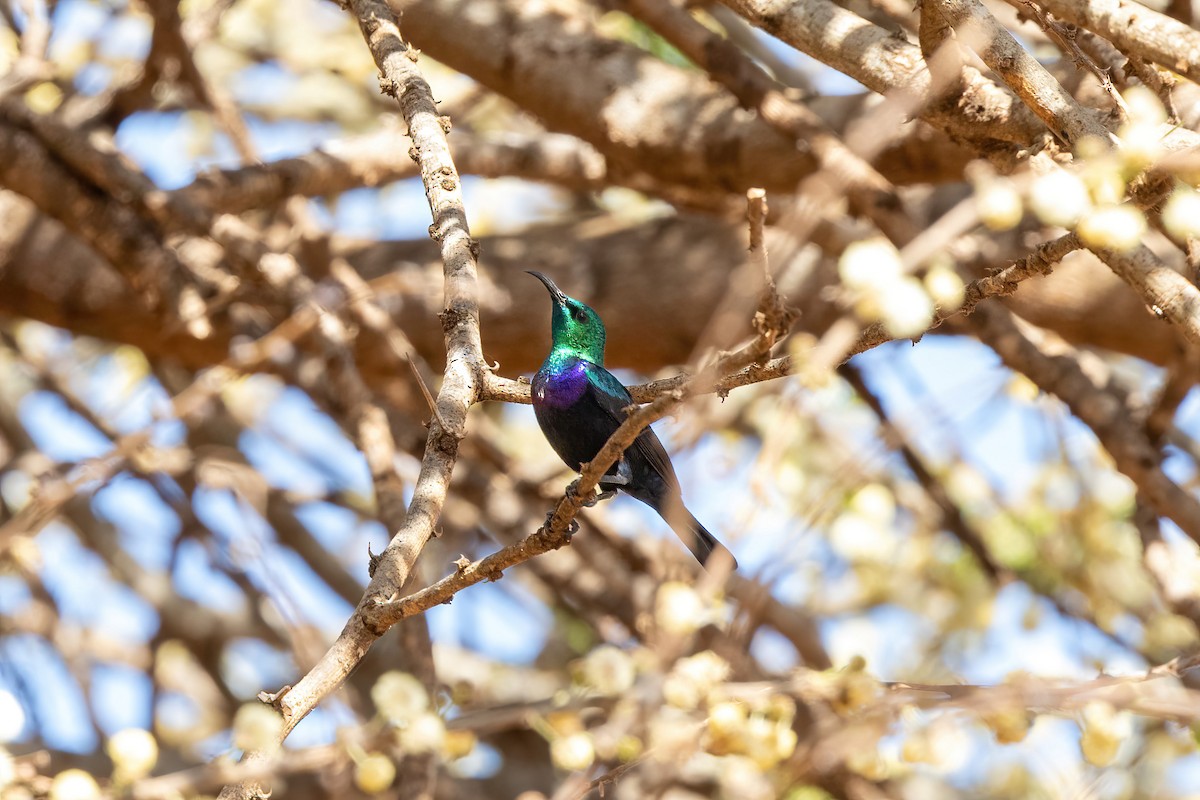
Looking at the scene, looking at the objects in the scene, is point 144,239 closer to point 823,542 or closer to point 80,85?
point 80,85

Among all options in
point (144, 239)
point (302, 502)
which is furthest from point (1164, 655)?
point (144, 239)

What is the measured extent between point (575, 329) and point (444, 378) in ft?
5.20

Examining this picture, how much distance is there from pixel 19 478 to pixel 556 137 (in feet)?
7.93

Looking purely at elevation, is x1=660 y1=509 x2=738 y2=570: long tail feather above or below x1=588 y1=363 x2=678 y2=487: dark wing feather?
below

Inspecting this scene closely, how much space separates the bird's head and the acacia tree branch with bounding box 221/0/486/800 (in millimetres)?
1042

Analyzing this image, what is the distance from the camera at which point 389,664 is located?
16.2ft

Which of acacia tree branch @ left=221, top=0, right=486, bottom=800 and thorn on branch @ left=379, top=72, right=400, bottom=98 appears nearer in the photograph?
acacia tree branch @ left=221, top=0, right=486, bottom=800

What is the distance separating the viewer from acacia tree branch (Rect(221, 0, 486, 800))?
1.63 metres

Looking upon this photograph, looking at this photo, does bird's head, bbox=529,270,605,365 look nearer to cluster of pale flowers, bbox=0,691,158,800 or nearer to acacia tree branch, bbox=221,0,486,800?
acacia tree branch, bbox=221,0,486,800

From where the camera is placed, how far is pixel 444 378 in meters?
1.94

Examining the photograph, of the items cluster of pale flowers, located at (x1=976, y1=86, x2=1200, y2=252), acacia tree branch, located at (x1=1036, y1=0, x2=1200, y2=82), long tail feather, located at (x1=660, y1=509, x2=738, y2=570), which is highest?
long tail feather, located at (x1=660, y1=509, x2=738, y2=570)

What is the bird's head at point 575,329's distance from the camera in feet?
11.3

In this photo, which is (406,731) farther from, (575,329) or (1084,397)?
(1084,397)

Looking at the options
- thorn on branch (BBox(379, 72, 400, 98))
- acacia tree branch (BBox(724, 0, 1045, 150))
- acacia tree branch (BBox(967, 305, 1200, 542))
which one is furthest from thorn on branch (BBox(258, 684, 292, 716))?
acacia tree branch (BBox(967, 305, 1200, 542))
